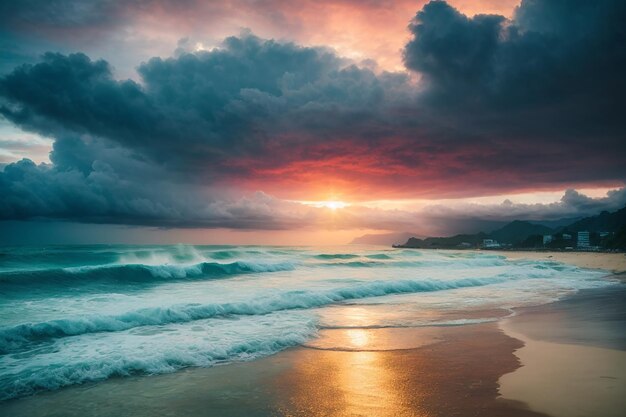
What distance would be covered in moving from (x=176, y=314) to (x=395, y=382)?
335 inches

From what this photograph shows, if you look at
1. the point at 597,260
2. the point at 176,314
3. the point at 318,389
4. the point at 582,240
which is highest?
the point at 582,240

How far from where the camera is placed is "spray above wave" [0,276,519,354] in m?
10.1

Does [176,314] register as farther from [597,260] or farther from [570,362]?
[597,260]

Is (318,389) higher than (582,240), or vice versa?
(582,240)

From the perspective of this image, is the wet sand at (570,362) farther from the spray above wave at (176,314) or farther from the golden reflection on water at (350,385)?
the spray above wave at (176,314)

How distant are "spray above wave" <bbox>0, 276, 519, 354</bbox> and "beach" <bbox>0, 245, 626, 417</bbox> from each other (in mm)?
4593

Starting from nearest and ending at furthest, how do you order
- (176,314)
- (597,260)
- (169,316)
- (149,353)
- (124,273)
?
(149,353), (169,316), (176,314), (124,273), (597,260)

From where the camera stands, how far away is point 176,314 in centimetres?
1264

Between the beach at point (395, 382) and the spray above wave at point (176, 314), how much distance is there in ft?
15.1

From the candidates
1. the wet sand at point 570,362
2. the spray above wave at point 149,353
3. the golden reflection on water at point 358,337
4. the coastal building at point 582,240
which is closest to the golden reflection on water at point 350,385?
the golden reflection on water at point 358,337

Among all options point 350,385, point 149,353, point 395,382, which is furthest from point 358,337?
point 149,353

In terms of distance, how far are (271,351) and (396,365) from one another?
2.93 metres

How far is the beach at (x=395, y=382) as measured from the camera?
5.49 meters

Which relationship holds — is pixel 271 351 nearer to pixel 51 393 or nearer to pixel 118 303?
pixel 51 393
